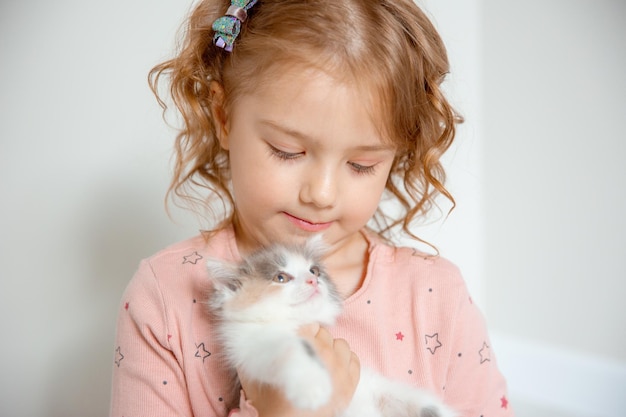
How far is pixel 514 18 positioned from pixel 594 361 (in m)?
1.39

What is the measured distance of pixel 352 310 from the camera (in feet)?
4.95

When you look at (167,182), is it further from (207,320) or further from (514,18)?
(514,18)

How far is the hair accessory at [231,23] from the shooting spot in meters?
1.41

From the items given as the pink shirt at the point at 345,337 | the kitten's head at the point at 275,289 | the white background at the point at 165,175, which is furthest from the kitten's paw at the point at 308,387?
the white background at the point at 165,175

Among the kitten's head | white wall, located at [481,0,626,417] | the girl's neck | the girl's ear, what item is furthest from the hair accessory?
white wall, located at [481,0,626,417]

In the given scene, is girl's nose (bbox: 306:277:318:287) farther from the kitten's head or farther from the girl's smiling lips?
the girl's smiling lips

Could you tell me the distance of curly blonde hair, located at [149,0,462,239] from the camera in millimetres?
1319

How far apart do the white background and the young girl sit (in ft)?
1.83

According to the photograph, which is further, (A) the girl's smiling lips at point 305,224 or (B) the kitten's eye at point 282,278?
(A) the girl's smiling lips at point 305,224

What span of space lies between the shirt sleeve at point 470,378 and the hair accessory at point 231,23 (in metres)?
0.88

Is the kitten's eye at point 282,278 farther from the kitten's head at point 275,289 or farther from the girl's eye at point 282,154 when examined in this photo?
the girl's eye at point 282,154

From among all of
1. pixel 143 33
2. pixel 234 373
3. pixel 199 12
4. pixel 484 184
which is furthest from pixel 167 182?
pixel 484 184

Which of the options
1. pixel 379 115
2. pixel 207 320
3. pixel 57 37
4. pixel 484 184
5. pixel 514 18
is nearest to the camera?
pixel 379 115

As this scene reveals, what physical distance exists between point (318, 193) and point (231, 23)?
1.53 feet
